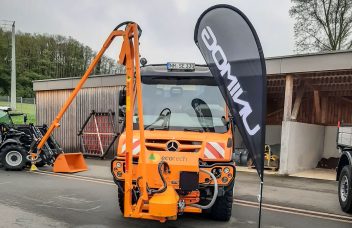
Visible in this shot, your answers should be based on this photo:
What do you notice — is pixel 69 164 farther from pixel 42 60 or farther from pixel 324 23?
pixel 42 60

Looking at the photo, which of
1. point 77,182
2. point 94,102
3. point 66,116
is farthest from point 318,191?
point 66,116

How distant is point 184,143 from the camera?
5449mm

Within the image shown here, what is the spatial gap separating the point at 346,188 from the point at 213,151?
3.56 metres

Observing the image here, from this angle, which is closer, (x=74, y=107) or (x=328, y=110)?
Answer: (x=328, y=110)

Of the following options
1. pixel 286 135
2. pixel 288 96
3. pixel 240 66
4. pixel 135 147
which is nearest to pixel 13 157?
pixel 135 147

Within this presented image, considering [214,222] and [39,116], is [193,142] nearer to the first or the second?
[214,222]

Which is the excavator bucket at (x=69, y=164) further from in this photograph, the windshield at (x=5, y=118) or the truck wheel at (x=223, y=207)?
the truck wheel at (x=223, y=207)

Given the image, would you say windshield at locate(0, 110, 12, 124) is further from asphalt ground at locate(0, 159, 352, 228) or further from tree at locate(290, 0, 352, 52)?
tree at locate(290, 0, 352, 52)

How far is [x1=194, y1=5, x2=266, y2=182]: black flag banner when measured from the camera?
14.4 feet

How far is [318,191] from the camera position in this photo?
9.82m

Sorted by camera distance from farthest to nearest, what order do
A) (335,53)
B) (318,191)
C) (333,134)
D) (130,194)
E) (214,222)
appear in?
1. (333,134)
2. (335,53)
3. (318,191)
4. (214,222)
5. (130,194)

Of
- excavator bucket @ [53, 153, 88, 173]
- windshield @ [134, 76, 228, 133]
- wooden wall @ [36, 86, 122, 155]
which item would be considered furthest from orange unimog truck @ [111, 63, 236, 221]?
wooden wall @ [36, 86, 122, 155]

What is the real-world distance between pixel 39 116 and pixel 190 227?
15.5m

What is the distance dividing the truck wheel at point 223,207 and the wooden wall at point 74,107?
10845 millimetres
